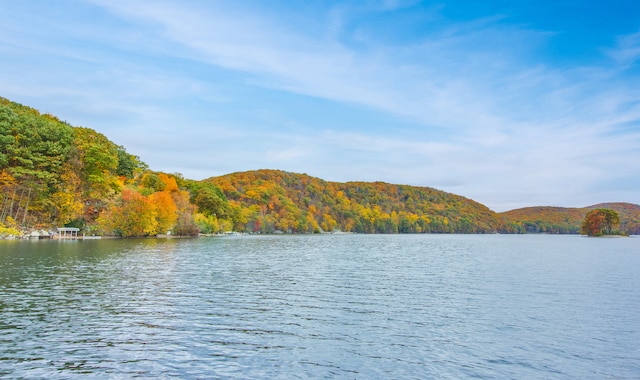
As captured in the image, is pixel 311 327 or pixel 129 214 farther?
pixel 129 214

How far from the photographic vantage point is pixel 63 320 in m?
19.5

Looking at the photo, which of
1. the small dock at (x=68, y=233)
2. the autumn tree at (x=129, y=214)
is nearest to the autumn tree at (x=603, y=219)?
the autumn tree at (x=129, y=214)

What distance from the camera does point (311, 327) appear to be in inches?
769

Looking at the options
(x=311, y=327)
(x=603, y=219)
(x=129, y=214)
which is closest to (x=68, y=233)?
(x=129, y=214)

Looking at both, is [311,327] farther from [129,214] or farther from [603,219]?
[603,219]

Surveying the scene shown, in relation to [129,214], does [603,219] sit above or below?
above

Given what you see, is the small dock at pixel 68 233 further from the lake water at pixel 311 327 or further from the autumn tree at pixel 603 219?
the autumn tree at pixel 603 219

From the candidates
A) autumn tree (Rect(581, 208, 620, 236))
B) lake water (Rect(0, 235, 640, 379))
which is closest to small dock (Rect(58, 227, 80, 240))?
lake water (Rect(0, 235, 640, 379))

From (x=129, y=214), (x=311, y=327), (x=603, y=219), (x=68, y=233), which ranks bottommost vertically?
(x=311, y=327)

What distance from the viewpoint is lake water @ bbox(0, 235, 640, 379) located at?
1423 cm

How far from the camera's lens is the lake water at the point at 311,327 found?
1423 centimetres

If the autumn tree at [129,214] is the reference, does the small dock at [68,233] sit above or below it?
below

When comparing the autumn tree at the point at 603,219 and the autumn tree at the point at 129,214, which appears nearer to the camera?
the autumn tree at the point at 129,214

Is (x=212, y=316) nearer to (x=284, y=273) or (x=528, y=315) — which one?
(x=528, y=315)
